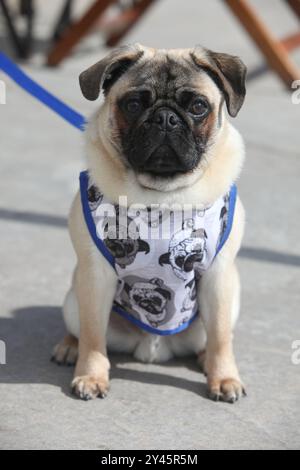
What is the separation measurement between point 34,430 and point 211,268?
2.75ft

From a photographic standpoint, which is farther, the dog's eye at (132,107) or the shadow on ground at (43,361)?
the shadow on ground at (43,361)

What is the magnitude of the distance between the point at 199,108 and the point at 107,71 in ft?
1.09

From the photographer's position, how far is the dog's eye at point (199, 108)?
3.21 m

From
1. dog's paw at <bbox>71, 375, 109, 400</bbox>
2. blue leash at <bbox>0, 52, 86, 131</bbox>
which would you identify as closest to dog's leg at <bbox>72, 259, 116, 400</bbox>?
dog's paw at <bbox>71, 375, 109, 400</bbox>

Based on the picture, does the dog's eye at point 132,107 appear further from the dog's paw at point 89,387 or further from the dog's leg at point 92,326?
the dog's paw at point 89,387

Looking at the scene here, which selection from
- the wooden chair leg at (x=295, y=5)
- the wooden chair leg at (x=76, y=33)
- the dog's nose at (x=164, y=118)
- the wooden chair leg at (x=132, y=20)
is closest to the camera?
the dog's nose at (x=164, y=118)

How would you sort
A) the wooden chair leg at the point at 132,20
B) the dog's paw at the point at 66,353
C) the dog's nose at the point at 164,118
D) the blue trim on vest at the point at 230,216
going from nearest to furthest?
the dog's nose at the point at 164,118 < the blue trim on vest at the point at 230,216 < the dog's paw at the point at 66,353 < the wooden chair leg at the point at 132,20

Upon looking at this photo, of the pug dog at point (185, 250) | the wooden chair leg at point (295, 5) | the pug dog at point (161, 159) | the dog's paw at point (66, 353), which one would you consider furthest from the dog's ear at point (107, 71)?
the wooden chair leg at point (295, 5)

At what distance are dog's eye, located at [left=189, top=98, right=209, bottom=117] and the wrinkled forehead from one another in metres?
0.03

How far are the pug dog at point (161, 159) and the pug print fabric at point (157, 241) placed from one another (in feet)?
0.13

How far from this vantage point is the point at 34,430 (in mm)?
3129

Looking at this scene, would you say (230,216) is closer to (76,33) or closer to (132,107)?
(132,107)

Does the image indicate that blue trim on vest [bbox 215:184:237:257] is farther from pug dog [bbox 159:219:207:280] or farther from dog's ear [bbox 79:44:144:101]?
dog's ear [bbox 79:44:144:101]
